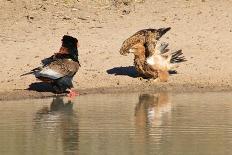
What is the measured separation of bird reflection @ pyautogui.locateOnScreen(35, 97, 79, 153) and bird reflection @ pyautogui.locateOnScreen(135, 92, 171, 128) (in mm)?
992

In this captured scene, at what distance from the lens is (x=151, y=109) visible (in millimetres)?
13406

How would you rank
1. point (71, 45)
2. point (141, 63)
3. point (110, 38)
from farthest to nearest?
point (110, 38)
point (141, 63)
point (71, 45)

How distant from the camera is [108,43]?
1919 cm

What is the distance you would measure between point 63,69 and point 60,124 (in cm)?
360

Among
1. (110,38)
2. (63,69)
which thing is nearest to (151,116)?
(63,69)

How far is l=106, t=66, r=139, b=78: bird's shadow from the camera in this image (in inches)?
682

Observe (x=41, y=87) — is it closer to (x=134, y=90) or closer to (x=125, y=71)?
(x=134, y=90)

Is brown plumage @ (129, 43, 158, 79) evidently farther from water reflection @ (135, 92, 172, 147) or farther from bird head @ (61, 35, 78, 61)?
bird head @ (61, 35, 78, 61)

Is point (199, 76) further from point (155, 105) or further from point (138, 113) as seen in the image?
point (138, 113)

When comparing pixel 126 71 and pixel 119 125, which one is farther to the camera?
pixel 126 71

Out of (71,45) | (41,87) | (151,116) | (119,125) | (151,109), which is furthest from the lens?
(41,87)

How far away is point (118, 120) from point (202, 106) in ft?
6.70

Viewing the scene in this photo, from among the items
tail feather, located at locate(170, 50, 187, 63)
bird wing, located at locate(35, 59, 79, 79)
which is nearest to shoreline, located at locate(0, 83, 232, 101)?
bird wing, located at locate(35, 59, 79, 79)

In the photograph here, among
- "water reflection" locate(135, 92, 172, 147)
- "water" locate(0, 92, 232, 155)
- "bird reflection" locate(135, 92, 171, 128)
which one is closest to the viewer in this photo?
"water" locate(0, 92, 232, 155)
